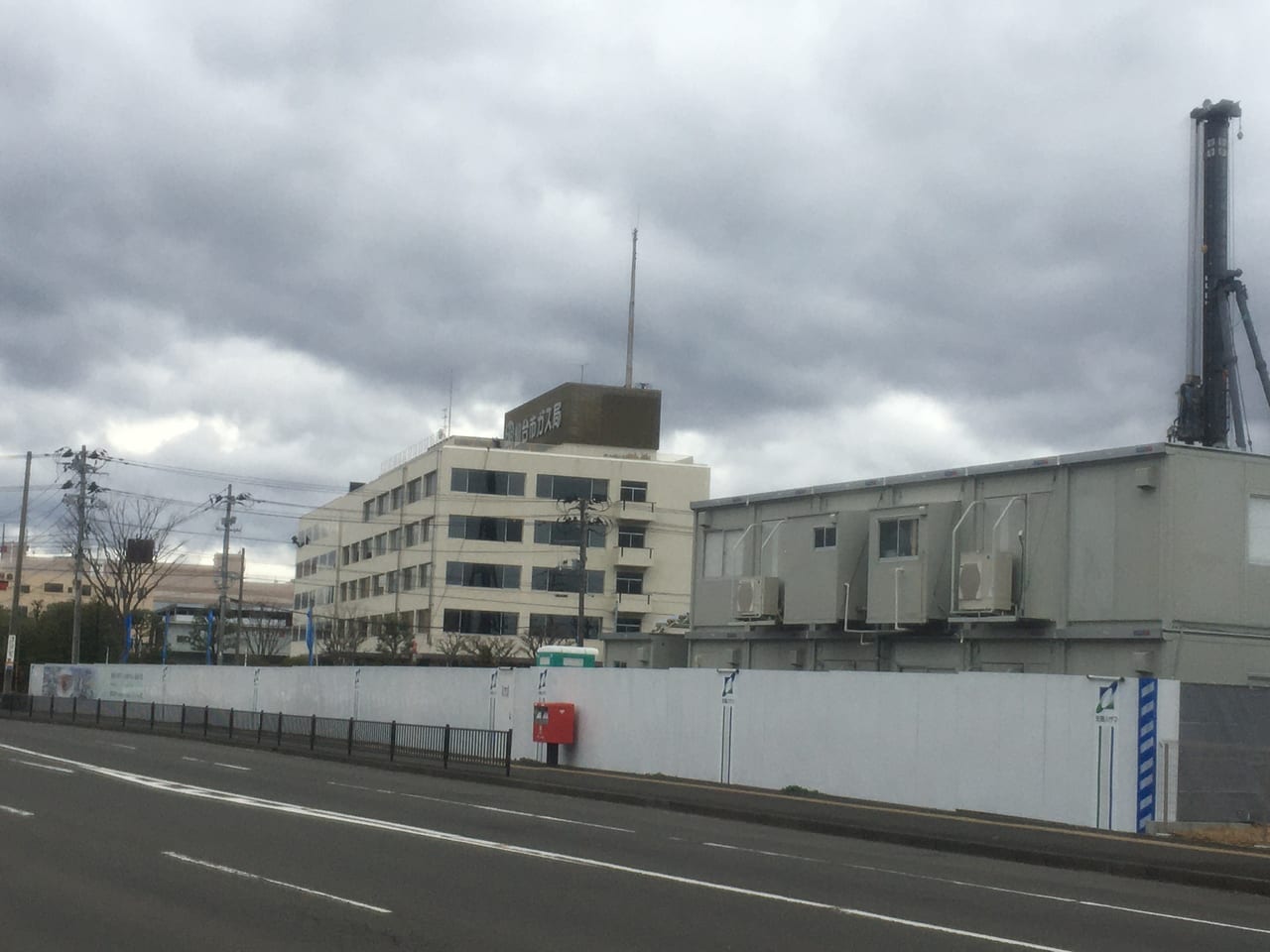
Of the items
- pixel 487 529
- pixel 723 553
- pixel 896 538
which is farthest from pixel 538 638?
pixel 896 538

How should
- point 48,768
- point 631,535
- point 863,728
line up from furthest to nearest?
point 631,535 → point 48,768 → point 863,728

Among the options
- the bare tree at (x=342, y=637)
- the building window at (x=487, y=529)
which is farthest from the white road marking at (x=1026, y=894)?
the bare tree at (x=342, y=637)

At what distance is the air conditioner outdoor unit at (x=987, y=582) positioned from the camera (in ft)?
103

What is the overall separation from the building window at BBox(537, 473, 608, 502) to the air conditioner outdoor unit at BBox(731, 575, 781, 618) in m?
53.5

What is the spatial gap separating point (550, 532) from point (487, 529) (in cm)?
389

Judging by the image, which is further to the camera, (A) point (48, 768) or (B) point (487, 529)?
(B) point (487, 529)

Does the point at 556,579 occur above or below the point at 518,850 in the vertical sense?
above

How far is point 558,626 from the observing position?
297 feet

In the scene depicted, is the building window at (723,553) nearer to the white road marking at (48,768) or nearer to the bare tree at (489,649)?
the white road marking at (48,768)

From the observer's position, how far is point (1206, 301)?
40.0m

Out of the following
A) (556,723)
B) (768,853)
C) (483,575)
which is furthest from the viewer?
Answer: (483,575)

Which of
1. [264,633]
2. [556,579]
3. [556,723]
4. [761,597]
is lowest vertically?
[556,723]

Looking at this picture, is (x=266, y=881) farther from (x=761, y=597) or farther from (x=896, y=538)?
(x=761, y=597)

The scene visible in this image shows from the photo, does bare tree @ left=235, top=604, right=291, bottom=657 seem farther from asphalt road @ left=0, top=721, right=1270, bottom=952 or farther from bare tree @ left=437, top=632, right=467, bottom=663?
asphalt road @ left=0, top=721, right=1270, bottom=952
